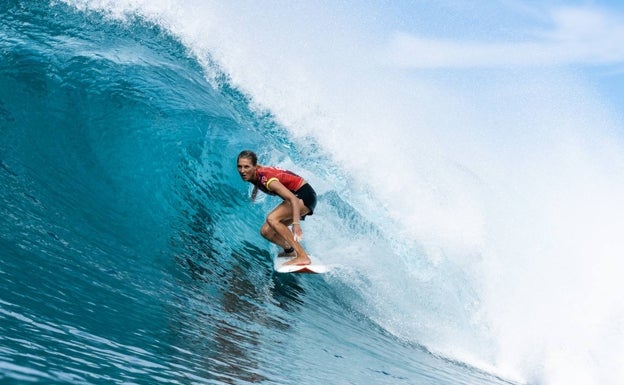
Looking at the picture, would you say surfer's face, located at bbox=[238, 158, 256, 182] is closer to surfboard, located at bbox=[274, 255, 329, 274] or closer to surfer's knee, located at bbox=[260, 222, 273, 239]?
surfer's knee, located at bbox=[260, 222, 273, 239]

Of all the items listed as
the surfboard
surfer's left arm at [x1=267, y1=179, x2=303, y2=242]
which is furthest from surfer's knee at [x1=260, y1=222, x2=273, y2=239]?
surfer's left arm at [x1=267, y1=179, x2=303, y2=242]

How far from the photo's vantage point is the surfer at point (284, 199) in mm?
5918

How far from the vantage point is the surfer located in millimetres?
5918

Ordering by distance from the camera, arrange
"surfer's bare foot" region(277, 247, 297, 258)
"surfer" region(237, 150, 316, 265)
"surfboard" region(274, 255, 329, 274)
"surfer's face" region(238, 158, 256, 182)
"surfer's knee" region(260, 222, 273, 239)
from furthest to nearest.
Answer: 1. "surfer's bare foot" region(277, 247, 297, 258)
2. "surfer's knee" region(260, 222, 273, 239)
3. "surfboard" region(274, 255, 329, 274)
4. "surfer" region(237, 150, 316, 265)
5. "surfer's face" region(238, 158, 256, 182)

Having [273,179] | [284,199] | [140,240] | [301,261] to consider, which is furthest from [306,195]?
[140,240]

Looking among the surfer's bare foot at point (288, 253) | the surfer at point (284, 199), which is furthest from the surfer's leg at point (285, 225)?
the surfer's bare foot at point (288, 253)

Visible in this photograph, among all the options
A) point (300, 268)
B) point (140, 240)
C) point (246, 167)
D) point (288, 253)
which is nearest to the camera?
point (140, 240)

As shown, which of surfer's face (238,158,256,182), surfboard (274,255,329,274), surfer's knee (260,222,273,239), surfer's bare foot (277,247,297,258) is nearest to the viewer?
surfer's face (238,158,256,182)

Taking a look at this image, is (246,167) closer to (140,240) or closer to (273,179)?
(273,179)

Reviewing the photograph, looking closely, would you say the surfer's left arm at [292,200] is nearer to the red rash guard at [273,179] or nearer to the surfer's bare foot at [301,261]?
the red rash guard at [273,179]

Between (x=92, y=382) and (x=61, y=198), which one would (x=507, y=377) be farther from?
(x=92, y=382)

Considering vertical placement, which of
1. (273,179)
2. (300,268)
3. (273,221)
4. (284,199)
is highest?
(273,179)

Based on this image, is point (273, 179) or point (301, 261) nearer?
point (273, 179)

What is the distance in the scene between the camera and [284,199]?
6.30 m
